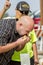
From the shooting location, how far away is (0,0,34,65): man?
1.41 m

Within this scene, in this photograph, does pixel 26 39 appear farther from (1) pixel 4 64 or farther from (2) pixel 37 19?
(2) pixel 37 19

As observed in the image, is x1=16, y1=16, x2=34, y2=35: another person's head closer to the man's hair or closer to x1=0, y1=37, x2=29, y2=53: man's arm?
x1=0, y1=37, x2=29, y2=53: man's arm

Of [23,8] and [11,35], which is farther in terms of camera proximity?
[23,8]

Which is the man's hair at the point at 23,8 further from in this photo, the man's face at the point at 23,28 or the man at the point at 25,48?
the man's face at the point at 23,28

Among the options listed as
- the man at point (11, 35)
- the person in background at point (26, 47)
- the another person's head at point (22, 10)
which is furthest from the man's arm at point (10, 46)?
the another person's head at point (22, 10)

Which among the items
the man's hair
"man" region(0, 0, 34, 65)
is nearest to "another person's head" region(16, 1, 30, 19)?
the man's hair

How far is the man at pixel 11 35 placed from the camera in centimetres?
141

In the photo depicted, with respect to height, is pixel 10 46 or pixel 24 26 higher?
pixel 24 26

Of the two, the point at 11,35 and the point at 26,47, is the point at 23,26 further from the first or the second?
the point at 26,47

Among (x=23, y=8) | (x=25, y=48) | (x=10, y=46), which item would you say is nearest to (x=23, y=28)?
(x=10, y=46)

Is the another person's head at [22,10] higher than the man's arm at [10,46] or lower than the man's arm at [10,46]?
higher

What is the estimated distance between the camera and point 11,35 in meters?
1.47

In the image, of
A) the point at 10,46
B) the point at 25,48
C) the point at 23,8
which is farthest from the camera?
the point at 23,8

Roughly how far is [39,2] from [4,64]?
2.52 m
